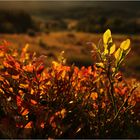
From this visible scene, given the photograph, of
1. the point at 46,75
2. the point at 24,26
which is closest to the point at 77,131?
the point at 46,75

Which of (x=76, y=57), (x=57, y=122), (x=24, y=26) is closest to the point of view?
(x=57, y=122)

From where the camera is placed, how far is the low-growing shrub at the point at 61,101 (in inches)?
61.4

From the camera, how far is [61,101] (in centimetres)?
177

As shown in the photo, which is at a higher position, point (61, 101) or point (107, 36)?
point (107, 36)

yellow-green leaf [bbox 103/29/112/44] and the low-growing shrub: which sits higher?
yellow-green leaf [bbox 103/29/112/44]

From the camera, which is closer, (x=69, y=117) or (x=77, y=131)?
(x=77, y=131)

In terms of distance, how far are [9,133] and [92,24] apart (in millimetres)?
27843

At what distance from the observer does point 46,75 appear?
1875 millimetres

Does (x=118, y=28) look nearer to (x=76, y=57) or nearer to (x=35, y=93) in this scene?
(x=76, y=57)

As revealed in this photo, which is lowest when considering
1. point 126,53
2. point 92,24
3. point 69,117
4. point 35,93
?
point 92,24

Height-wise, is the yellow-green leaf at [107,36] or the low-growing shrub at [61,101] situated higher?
the yellow-green leaf at [107,36]

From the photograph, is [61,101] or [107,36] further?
[61,101]

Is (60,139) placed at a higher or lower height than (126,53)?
lower

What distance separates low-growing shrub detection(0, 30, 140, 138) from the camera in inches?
61.4
